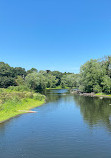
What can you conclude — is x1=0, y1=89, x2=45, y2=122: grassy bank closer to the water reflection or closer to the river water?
the river water

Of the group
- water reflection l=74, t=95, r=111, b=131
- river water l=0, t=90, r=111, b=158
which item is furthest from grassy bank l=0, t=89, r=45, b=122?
water reflection l=74, t=95, r=111, b=131

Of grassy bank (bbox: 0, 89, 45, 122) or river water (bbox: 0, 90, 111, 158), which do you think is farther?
grassy bank (bbox: 0, 89, 45, 122)

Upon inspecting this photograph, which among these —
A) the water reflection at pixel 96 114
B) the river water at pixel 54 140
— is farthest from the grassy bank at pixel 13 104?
the water reflection at pixel 96 114

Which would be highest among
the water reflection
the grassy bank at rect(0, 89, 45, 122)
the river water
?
the grassy bank at rect(0, 89, 45, 122)

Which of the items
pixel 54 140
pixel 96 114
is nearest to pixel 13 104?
pixel 96 114

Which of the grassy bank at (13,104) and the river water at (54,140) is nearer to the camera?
the river water at (54,140)

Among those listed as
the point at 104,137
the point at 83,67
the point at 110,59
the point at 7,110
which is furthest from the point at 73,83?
the point at 104,137

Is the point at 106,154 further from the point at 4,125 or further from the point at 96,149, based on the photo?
the point at 4,125

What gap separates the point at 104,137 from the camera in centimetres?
1925

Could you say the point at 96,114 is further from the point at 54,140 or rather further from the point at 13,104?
the point at 13,104

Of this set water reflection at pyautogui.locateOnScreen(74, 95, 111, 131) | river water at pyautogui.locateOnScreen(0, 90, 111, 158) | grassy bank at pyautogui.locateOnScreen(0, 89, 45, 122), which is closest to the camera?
river water at pyautogui.locateOnScreen(0, 90, 111, 158)

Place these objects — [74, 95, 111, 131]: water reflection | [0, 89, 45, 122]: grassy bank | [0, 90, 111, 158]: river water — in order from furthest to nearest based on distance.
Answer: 1. [0, 89, 45, 122]: grassy bank
2. [74, 95, 111, 131]: water reflection
3. [0, 90, 111, 158]: river water

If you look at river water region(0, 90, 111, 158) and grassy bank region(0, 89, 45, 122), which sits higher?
grassy bank region(0, 89, 45, 122)

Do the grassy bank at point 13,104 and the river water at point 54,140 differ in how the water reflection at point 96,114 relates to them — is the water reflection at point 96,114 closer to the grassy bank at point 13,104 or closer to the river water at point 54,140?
the river water at point 54,140
